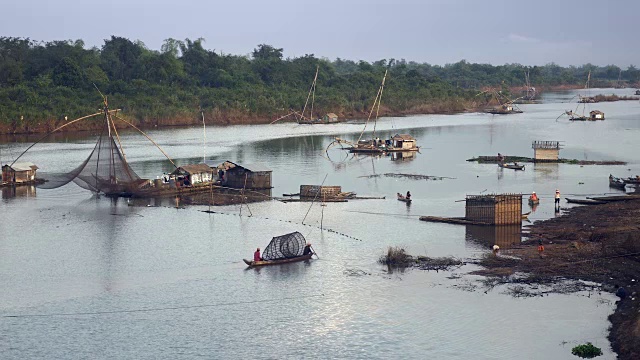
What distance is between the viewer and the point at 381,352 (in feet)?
48.0

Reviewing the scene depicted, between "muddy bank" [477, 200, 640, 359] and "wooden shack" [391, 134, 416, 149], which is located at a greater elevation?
"wooden shack" [391, 134, 416, 149]

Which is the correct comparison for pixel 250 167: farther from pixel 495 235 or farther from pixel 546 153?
pixel 546 153

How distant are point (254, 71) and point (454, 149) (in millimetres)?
36166

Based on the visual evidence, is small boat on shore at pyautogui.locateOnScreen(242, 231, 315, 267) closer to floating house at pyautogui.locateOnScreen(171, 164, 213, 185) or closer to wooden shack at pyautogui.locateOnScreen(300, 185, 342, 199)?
wooden shack at pyautogui.locateOnScreen(300, 185, 342, 199)

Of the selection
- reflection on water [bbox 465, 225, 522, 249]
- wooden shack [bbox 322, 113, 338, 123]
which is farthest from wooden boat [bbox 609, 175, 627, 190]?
wooden shack [bbox 322, 113, 338, 123]

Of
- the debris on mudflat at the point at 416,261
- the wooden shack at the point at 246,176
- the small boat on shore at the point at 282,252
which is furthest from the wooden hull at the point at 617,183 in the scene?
the small boat on shore at the point at 282,252

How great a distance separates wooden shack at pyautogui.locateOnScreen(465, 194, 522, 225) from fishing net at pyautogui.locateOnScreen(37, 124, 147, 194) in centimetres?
1142

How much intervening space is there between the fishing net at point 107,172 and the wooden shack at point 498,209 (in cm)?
1142

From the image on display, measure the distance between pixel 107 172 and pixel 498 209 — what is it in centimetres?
1311

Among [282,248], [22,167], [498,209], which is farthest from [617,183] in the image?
[22,167]

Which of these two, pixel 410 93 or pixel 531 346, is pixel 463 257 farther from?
pixel 410 93

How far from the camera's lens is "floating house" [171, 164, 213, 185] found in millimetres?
29594

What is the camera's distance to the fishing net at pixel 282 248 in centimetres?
1994

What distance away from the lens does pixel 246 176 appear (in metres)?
29.9
